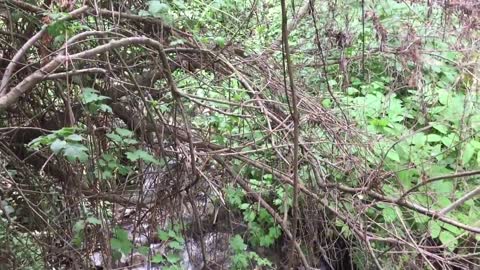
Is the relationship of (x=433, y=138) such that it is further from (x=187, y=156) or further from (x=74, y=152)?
(x=74, y=152)

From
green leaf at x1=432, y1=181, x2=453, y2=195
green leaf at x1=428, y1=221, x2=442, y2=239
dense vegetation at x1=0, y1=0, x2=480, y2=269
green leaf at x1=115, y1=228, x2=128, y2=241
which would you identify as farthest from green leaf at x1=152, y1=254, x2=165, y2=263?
green leaf at x1=432, y1=181, x2=453, y2=195

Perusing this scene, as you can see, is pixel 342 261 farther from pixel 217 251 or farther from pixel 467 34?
pixel 467 34

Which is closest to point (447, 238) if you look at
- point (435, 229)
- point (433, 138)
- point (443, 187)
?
point (435, 229)

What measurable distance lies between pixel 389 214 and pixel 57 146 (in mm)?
1763

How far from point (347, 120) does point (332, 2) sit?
954 mm

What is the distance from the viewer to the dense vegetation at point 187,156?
2.14 m

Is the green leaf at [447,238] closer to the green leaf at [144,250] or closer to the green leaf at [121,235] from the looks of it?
the green leaf at [144,250]

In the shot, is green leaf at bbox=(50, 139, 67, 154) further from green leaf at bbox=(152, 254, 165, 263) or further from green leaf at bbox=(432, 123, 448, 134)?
green leaf at bbox=(432, 123, 448, 134)

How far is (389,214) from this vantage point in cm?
272

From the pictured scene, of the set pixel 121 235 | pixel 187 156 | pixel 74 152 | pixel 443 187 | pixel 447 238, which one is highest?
pixel 74 152

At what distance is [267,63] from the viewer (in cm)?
270

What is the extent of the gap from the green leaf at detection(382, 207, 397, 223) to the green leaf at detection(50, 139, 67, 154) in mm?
1665

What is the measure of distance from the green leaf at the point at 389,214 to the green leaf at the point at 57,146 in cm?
167

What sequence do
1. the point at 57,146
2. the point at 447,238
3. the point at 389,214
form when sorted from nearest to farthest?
1. the point at 57,146
2. the point at 389,214
3. the point at 447,238
